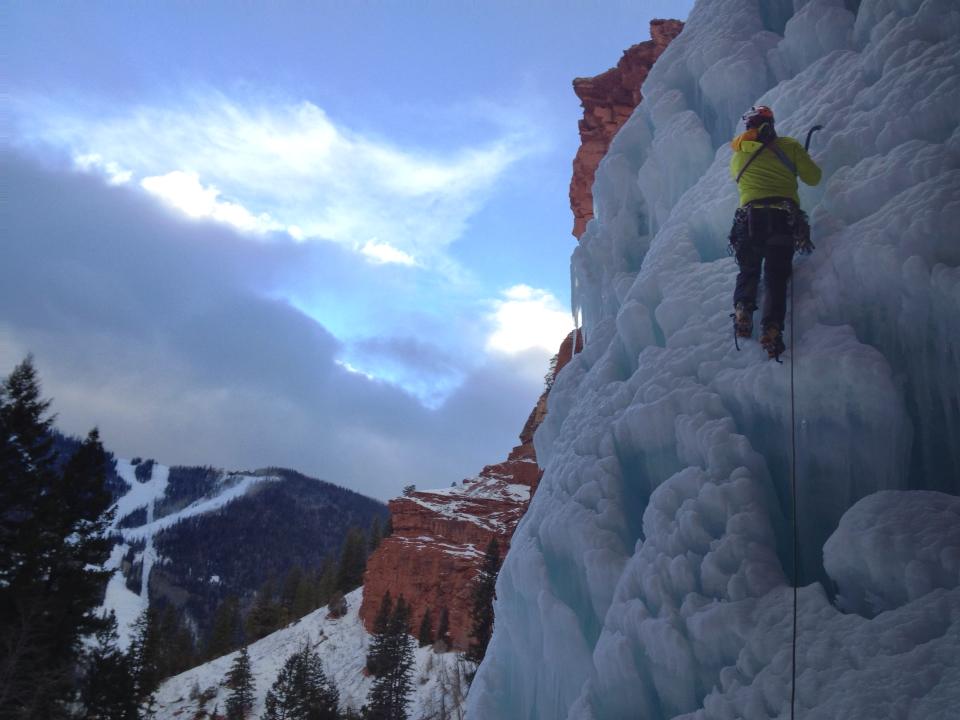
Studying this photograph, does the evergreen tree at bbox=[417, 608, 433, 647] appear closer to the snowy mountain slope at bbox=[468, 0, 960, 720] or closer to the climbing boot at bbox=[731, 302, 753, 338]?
the snowy mountain slope at bbox=[468, 0, 960, 720]

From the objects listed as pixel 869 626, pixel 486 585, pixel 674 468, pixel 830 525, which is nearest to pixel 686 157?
pixel 674 468

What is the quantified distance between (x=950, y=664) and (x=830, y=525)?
1.17 meters

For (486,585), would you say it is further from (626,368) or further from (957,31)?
(957,31)

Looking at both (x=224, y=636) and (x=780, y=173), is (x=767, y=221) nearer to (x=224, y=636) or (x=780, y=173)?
(x=780, y=173)

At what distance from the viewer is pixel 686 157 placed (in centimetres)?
679

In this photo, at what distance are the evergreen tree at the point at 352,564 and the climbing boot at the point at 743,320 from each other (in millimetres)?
52220

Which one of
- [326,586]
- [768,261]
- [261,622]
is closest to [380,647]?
[261,622]

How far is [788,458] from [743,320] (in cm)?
99

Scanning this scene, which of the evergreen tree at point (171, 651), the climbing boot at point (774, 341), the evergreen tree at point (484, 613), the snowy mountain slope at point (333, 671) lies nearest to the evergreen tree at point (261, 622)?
the snowy mountain slope at point (333, 671)

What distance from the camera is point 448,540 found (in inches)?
1695

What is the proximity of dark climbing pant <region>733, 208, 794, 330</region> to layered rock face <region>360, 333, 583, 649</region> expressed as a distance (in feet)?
108

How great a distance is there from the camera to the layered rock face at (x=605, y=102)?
30750 mm

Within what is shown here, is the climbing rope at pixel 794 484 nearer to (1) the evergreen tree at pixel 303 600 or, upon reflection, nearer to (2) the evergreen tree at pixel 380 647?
(2) the evergreen tree at pixel 380 647

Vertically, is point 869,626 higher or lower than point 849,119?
lower
